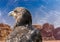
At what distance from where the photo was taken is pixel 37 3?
30.4ft

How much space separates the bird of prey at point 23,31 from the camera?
417 cm

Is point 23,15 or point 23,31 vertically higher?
point 23,15

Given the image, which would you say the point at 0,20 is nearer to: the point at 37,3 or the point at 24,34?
the point at 37,3

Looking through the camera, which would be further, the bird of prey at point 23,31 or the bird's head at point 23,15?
the bird's head at point 23,15

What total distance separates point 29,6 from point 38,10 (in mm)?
279

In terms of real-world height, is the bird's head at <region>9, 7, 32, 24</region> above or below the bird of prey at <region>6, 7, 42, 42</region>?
above

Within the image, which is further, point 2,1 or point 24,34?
point 2,1

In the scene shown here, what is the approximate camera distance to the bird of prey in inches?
164

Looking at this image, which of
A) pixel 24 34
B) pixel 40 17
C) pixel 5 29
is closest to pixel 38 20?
pixel 40 17

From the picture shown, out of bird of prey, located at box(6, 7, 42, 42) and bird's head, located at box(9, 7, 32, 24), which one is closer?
bird of prey, located at box(6, 7, 42, 42)

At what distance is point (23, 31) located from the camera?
4219 millimetres

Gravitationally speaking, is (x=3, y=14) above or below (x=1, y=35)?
above

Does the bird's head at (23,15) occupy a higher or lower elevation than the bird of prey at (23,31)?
higher

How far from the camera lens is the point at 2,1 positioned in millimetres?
9312
